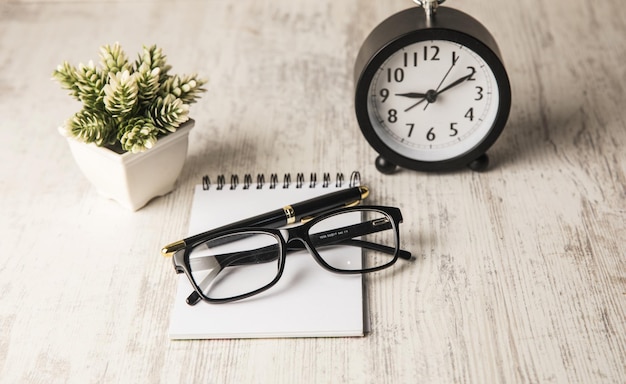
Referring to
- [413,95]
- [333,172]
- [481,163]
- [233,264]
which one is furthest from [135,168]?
[481,163]

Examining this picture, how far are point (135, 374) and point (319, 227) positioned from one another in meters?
0.35

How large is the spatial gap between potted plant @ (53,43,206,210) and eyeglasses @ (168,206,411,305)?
0.17 meters

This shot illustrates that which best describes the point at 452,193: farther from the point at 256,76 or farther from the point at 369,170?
the point at 256,76

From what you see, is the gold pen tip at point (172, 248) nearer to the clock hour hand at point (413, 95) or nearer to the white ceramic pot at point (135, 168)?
the white ceramic pot at point (135, 168)

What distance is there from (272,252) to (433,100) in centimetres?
37

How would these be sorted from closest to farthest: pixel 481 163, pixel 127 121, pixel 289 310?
pixel 289 310 < pixel 127 121 < pixel 481 163

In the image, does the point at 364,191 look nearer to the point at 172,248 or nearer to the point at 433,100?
the point at 433,100

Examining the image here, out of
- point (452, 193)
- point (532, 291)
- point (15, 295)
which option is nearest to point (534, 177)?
point (452, 193)

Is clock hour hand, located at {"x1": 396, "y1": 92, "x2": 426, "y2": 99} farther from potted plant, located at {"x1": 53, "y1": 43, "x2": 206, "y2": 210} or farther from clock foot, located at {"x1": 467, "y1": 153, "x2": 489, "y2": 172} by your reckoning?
potted plant, located at {"x1": 53, "y1": 43, "x2": 206, "y2": 210}

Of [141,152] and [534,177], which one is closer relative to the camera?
[141,152]

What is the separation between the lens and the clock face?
3.95ft

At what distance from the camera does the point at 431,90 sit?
123 centimetres

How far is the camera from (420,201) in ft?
4.09

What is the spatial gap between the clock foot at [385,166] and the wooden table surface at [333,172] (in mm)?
24
